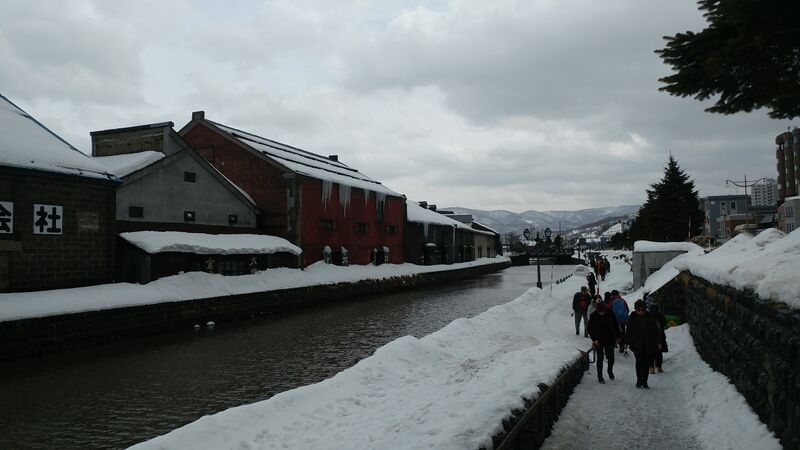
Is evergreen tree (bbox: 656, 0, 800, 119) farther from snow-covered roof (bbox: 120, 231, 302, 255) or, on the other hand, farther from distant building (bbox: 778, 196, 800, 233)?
distant building (bbox: 778, 196, 800, 233)

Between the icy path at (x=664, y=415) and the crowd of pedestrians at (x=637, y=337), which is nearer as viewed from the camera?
the icy path at (x=664, y=415)

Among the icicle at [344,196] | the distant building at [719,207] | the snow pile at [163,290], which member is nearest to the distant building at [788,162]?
the distant building at [719,207]

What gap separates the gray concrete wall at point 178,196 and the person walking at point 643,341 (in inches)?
887

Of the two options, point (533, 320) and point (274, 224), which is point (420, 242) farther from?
point (533, 320)

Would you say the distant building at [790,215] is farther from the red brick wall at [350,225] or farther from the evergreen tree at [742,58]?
the evergreen tree at [742,58]

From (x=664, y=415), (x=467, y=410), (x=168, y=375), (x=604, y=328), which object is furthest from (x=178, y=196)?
(x=664, y=415)

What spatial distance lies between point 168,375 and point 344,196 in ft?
91.0

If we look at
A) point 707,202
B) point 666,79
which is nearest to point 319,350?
point 666,79

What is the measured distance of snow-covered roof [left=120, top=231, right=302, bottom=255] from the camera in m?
22.5

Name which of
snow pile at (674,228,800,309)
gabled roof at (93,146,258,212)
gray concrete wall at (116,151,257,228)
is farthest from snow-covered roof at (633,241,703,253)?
gabled roof at (93,146,258,212)

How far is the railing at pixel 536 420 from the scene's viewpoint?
594 cm

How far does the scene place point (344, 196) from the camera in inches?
1571

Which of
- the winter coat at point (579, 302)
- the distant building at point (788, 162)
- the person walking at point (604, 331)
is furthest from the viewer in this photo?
the distant building at point (788, 162)

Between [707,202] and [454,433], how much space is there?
10852cm
